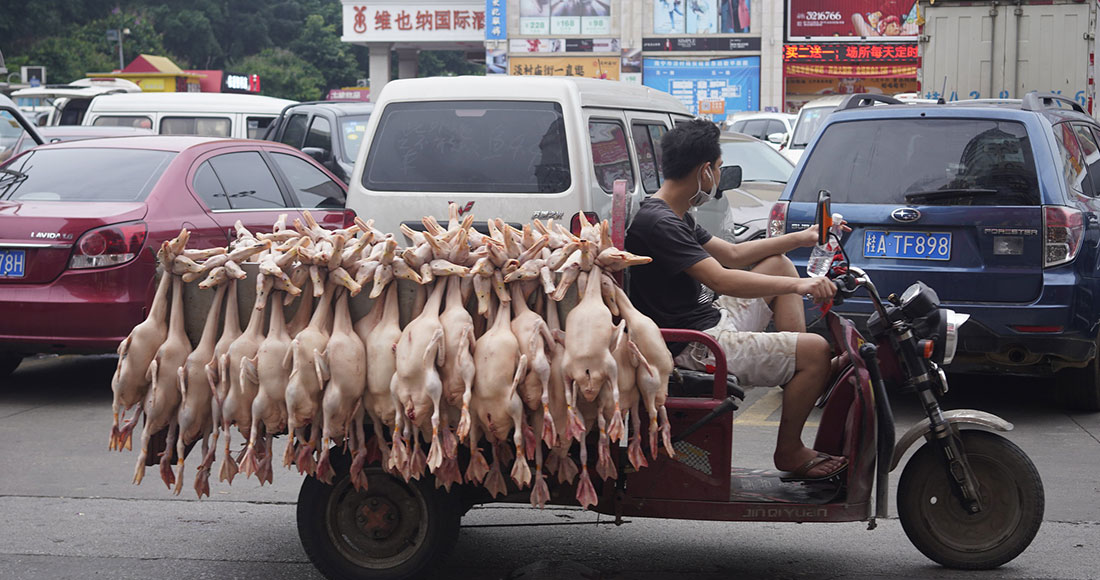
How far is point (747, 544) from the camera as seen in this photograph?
189 inches

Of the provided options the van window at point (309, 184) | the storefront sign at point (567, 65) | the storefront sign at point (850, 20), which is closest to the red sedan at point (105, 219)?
the van window at point (309, 184)

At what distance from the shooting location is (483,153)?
23.9ft

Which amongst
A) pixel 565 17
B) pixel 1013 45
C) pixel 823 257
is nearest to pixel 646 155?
pixel 823 257

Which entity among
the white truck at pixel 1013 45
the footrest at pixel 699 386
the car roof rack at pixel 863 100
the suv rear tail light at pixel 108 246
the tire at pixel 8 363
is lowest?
the tire at pixel 8 363

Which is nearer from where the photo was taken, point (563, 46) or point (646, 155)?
point (646, 155)

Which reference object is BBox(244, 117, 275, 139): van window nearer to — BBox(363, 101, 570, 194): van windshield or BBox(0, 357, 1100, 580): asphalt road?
BBox(363, 101, 570, 194): van windshield

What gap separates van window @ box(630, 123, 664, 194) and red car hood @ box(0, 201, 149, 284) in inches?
129

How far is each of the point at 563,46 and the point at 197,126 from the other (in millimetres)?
34566

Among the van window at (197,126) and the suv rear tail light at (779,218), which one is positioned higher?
the van window at (197,126)

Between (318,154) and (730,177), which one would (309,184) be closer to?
(318,154)

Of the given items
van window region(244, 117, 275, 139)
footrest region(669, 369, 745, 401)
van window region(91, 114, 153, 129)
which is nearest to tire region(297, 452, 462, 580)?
footrest region(669, 369, 745, 401)

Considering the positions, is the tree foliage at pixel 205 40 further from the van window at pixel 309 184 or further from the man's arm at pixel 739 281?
the man's arm at pixel 739 281

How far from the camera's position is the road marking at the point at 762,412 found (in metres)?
6.85

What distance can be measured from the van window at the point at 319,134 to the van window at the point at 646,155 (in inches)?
210
